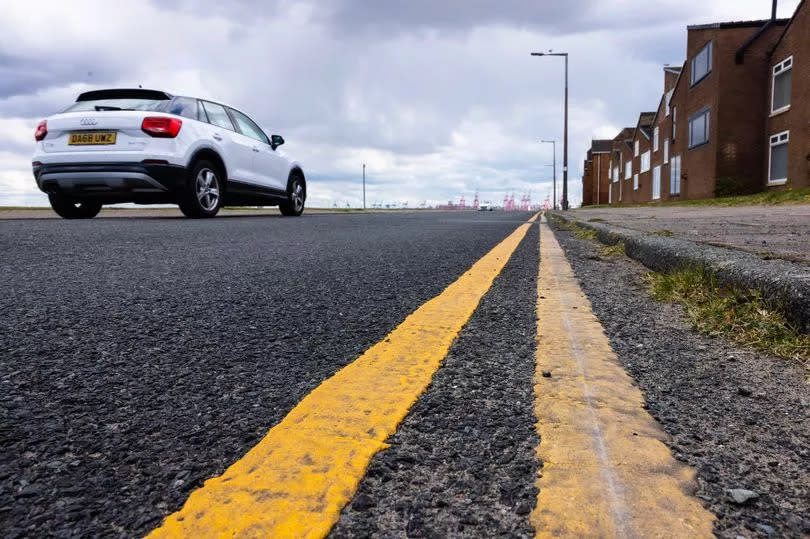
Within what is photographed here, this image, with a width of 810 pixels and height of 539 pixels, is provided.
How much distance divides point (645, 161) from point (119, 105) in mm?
36717

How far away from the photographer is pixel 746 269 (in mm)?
2402

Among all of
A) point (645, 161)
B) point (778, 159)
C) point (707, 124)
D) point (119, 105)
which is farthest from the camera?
point (645, 161)

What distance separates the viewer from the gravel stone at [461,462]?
88 cm

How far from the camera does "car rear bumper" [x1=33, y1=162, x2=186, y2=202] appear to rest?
7.43m

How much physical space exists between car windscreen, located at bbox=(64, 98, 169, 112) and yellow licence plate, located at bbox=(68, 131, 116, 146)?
1.26 ft

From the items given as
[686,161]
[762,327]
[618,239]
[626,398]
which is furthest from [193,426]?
[686,161]

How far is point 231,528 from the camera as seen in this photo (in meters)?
0.85

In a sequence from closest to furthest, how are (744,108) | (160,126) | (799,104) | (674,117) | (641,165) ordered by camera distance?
(160,126) → (799,104) → (744,108) → (674,117) → (641,165)

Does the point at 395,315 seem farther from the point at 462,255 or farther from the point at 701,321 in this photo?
the point at 462,255

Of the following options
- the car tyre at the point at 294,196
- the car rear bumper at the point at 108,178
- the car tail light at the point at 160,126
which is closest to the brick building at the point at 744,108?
the car tyre at the point at 294,196

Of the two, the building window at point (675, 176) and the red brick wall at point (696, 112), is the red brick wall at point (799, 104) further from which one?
the building window at point (675, 176)

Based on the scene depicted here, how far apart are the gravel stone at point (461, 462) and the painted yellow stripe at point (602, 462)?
0.04 metres

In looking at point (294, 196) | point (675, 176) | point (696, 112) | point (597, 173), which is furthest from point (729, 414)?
point (597, 173)

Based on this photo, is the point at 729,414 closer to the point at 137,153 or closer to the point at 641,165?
the point at 137,153
